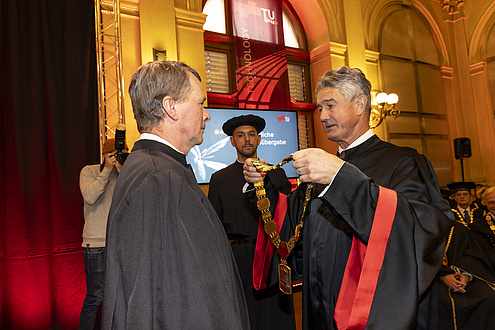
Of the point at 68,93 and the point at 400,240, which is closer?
the point at 400,240

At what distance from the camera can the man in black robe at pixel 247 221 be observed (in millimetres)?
3436

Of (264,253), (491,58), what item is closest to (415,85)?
(491,58)

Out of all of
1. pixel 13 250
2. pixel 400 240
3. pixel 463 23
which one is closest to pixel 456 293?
pixel 400 240

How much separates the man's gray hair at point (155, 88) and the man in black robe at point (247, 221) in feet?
6.08

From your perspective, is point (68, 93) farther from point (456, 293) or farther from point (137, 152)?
point (456, 293)

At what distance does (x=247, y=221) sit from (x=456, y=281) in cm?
236

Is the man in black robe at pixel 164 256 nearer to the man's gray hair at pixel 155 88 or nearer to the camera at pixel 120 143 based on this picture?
the man's gray hair at pixel 155 88

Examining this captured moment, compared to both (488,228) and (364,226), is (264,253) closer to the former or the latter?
(364,226)

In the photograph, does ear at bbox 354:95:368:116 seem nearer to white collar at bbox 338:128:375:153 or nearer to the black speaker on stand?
white collar at bbox 338:128:375:153

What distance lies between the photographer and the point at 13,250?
449 centimetres

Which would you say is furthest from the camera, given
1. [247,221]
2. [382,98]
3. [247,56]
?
[382,98]

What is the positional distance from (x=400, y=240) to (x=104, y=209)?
10.8 ft

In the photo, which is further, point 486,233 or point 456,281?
point 486,233

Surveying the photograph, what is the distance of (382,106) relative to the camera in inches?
311
